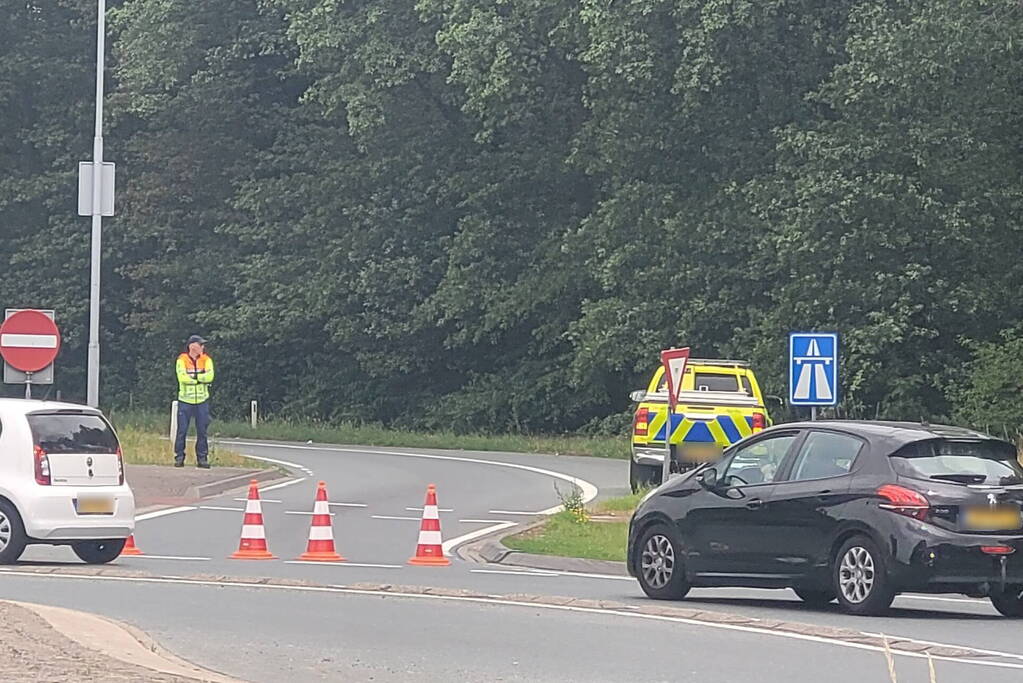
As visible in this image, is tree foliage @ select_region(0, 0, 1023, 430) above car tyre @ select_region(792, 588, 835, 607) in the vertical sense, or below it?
above

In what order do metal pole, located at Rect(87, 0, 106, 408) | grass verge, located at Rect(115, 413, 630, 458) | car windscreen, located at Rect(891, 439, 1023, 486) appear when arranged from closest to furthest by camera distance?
car windscreen, located at Rect(891, 439, 1023, 486), metal pole, located at Rect(87, 0, 106, 408), grass verge, located at Rect(115, 413, 630, 458)

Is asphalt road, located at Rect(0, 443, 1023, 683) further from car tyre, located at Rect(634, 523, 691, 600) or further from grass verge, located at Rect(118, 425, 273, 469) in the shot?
grass verge, located at Rect(118, 425, 273, 469)

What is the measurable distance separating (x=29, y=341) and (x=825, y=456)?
38.3 ft

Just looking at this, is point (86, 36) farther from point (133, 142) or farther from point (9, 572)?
point (9, 572)

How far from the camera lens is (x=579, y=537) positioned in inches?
825

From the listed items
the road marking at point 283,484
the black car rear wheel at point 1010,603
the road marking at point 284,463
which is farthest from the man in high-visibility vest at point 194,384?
the black car rear wheel at point 1010,603

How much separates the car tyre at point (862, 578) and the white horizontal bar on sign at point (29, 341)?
39.3ft

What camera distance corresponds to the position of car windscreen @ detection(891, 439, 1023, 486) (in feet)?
49.0

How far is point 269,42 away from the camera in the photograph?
178 feet

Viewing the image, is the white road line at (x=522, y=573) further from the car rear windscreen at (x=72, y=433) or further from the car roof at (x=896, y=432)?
the car rear windscreen at (x=72, y=433)

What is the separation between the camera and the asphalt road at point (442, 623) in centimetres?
1166

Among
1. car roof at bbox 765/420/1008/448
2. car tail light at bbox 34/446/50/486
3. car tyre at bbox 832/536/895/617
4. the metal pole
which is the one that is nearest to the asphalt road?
car tyre at bbox 832/536/895/617

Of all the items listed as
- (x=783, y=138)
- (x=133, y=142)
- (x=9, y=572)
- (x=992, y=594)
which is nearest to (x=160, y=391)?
(x=133, y=142)

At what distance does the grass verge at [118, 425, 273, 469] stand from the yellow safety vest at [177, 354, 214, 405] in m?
2.42
